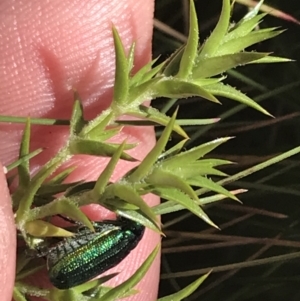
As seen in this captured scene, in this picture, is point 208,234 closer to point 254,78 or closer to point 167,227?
point 167,227

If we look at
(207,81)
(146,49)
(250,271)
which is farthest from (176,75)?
(250,271)

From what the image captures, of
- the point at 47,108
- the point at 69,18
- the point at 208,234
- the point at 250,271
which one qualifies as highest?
the point at 69,18

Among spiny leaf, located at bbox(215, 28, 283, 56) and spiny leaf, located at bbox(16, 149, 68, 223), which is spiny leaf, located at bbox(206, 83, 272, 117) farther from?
A: spiny leaf, located at bbox(16, 149, 68, 223)

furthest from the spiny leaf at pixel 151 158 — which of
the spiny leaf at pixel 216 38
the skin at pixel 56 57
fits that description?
the skin at pixel 56 57

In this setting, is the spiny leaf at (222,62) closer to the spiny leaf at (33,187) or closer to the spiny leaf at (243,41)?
the spiny leaf at (243,41)

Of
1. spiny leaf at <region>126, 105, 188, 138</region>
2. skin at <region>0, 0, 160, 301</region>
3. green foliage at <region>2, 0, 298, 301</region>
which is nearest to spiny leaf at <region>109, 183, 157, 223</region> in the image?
green foliage at <region>2, 0, 298, 301</region>

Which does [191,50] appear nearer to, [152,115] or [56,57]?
[152,115]

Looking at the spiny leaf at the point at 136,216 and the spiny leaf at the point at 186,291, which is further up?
the spiny leaf at the point at 136,216
